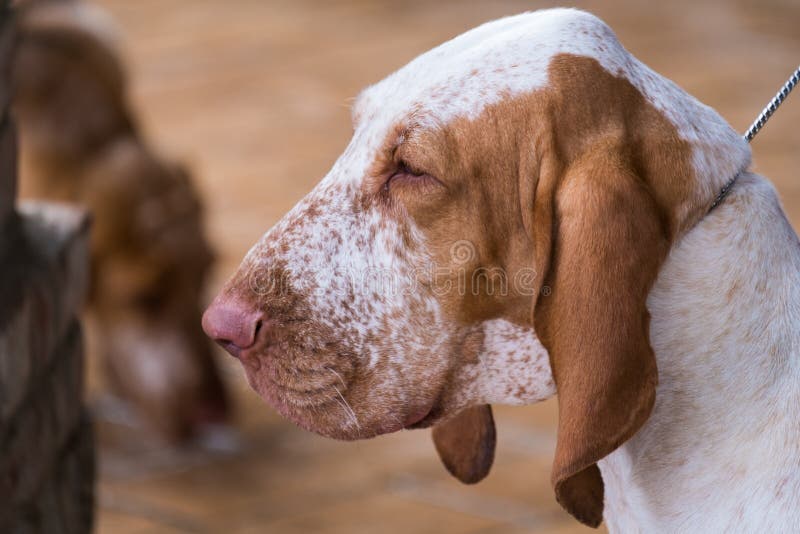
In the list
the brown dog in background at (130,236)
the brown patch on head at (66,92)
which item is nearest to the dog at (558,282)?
the brown dog in background at (130,236)

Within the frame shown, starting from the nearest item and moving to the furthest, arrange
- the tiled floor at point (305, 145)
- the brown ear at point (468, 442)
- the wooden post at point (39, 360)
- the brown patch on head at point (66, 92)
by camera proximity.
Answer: the brown ear at point (468, 442), the wooden post at point (39, 360), the tiled floor at point (305, 145), the brown patch on head at point (66, 92)

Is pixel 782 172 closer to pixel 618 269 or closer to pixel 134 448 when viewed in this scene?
pixel 134 448

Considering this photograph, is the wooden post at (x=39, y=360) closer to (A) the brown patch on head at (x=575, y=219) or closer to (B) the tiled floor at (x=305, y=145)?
(B) the tiled floor at (x=305, y=145)

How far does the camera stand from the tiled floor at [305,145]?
267 centimetres

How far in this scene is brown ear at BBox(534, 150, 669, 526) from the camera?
3.61 ft

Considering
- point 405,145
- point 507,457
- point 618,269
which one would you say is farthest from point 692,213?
point 507,457

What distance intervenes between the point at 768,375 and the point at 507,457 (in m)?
1.65

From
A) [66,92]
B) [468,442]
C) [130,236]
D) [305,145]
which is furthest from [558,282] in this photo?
[305,145]

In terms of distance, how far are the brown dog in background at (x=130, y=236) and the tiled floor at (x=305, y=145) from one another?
148 millimetres

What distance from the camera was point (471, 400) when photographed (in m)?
1.31

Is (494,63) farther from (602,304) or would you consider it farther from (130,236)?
(130,236)

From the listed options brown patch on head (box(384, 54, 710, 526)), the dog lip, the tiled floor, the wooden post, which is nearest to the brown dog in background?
the tiled floor

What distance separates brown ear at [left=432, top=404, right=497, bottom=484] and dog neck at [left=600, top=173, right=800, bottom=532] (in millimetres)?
340

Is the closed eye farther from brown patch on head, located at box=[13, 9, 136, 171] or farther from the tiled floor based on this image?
brown patch on head, located at box=[13, 9, 136, 171]
